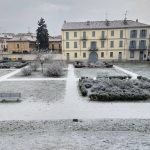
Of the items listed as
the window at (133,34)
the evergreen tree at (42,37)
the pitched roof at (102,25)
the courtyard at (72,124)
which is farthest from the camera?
the evergreen tree at (42,37)

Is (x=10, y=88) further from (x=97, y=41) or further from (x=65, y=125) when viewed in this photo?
(x=97, y=41)

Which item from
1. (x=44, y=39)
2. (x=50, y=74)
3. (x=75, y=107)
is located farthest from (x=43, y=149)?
(x=44, y=39)

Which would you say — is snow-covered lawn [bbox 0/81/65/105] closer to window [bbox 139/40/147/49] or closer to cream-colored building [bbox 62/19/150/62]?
cream-colored building [bbox 62/19/150/62]

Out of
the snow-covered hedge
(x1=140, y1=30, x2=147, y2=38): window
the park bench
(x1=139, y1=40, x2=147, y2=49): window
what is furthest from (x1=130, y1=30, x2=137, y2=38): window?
the park bench

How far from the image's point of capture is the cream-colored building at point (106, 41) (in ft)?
153

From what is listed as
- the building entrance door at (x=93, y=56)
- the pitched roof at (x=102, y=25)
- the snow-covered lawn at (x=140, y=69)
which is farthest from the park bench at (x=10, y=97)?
the pitched roof at (x=102, y=25)

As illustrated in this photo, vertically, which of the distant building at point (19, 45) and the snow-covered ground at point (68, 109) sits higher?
the distant building at point (19, 45)

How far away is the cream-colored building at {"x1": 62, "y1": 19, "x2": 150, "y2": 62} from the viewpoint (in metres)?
46.7

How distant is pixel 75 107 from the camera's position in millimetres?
13367

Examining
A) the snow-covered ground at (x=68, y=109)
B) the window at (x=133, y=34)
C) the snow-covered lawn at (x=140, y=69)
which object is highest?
the window at (x=133, y=34)

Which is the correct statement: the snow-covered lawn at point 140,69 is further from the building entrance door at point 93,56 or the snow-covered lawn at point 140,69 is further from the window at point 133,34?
the building entrance door at point 93,56

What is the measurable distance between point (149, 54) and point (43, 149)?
50.3 metres

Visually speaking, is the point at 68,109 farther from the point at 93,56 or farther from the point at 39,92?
the point at 93,56

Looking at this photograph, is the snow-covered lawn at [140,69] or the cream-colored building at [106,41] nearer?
the snow-covered lawn at [140,69]
